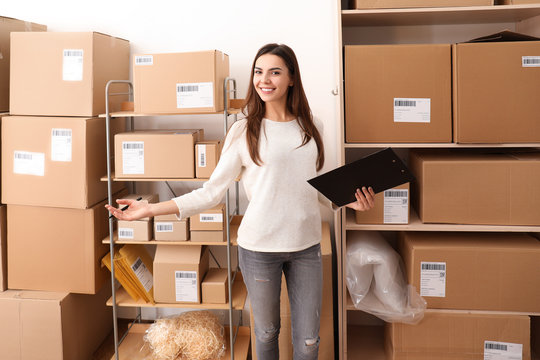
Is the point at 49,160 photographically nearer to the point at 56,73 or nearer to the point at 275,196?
the point at 56,73

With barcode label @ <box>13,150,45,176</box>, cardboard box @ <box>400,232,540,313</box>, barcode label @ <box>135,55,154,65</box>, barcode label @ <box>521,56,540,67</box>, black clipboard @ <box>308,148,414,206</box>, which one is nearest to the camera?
black clipboard @ <box>308,148,414,206</box>

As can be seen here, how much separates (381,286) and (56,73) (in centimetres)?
186

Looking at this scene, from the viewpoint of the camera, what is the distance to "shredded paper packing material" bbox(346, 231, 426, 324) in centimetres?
205

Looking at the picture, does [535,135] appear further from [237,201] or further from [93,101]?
[93,101]

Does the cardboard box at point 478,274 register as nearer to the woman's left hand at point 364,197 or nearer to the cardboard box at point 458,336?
the cardboard box at point 458,336

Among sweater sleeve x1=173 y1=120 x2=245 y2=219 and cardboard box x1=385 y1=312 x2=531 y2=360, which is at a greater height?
sweater sleeve x1=173 y1=120 x2=245 y2=219

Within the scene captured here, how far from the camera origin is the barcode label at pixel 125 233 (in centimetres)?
227

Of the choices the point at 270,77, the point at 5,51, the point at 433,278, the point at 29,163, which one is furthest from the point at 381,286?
the point at 5,51

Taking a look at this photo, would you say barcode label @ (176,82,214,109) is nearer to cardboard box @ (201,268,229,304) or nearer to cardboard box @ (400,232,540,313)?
cardboard box @ (201,268,229,304)

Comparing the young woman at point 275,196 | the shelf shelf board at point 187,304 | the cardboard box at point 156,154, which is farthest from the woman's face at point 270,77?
the shelf shelf board at point 187,304

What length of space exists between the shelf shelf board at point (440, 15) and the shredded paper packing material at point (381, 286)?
1057mm

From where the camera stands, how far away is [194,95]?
2084 mm

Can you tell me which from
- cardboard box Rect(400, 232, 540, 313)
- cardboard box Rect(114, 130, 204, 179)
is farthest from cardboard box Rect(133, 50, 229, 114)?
cardboard box Rect(400, 232, 540, 313)

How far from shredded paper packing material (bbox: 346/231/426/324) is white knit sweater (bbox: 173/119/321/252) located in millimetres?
559
